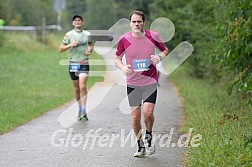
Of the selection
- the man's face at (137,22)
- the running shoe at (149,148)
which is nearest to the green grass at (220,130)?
the running shoe at (149,148)

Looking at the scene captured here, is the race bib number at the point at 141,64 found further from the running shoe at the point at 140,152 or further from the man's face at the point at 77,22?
the man's face at the point at 77,22

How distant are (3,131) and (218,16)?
320 inches

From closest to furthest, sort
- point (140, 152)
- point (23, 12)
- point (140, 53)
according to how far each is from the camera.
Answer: point (140, 53), point (140, 152), point (23, 12)

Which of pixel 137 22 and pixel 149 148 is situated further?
pixel 149 148

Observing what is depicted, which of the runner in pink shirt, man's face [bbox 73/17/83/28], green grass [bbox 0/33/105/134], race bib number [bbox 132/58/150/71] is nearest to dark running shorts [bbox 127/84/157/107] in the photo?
the runner in pink shirt

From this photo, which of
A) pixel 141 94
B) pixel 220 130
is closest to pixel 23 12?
pixel 220 130

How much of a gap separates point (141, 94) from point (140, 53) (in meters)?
0.63

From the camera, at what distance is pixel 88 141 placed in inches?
408

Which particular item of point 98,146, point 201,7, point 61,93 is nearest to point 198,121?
point 98,146

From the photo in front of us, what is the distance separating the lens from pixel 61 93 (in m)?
20.0

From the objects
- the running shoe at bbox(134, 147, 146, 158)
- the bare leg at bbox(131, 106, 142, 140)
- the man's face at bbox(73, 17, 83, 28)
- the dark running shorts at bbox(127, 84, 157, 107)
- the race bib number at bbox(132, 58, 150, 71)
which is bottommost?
the running shoe at bbox(134, 147, 146, 158)

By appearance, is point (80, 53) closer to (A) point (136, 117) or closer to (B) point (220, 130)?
(B) point (220, 130)

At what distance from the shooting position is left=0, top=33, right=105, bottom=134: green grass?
14000mm

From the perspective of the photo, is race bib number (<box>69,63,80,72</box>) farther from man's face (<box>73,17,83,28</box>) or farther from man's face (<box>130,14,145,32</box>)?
man's face (<box>130,14,145,32</box>)
